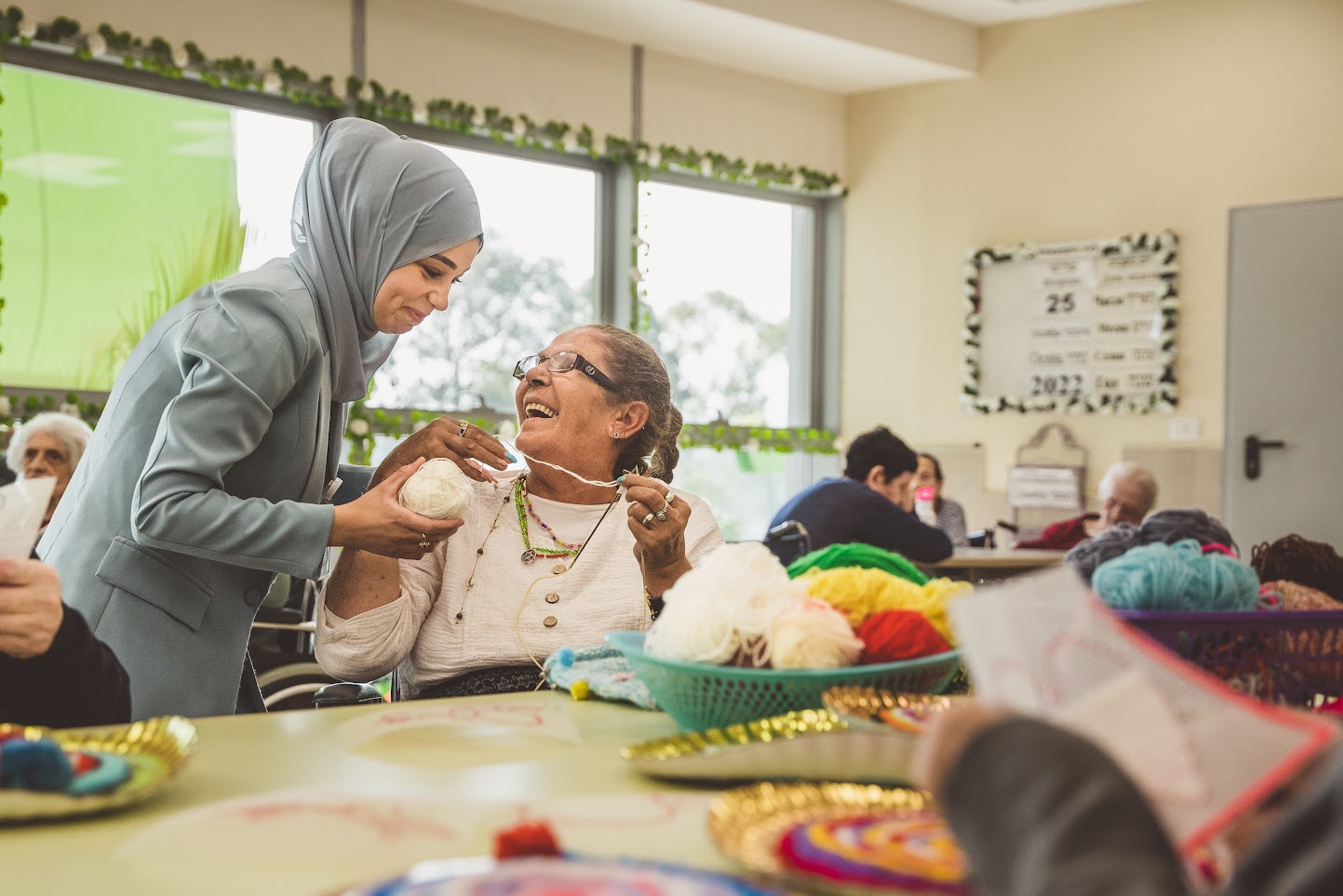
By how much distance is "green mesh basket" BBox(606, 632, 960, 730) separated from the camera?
3.88 feet

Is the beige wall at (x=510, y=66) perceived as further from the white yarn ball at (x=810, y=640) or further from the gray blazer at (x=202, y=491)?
the white yarn ball at (x=810, y=640)

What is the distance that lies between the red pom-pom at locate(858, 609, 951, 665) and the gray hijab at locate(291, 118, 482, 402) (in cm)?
111

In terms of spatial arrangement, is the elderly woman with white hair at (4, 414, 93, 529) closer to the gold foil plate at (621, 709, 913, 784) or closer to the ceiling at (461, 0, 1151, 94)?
the ceiling at (461, 0, 1151, 94)

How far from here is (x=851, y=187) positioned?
7.70 meters

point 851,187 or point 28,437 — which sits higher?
point 851,187

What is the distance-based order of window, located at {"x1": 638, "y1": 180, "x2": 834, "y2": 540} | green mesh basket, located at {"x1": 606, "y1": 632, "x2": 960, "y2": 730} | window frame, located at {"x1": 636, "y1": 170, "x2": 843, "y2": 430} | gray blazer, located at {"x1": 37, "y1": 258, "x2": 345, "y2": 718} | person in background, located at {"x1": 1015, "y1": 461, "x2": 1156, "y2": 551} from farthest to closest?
1. window frame, located at {"x1": 636, "y1": 170, "x2": 843, "y2": 430}
2. window, located at {"x1": 638, "y1": 180, "x2": 834, "y2": 540}
3. person in background, located at {"x1": 1015, "y1": 461, "x2": 1156, "y2": 551}
4. gray blazer, located at {"x1": 37, "y1": 258, "x2": 345, "y2": 718}
5. green mesh basket, located at {"x1": 606, "y1": 632, "x2": 960, "y2": 730}

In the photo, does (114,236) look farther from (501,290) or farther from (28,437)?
(501,290)

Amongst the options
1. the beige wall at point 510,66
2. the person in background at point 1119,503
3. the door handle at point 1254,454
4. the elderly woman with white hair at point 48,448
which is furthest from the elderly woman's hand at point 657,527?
the door handle at point 1254,454

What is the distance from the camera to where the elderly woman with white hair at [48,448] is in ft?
13.8

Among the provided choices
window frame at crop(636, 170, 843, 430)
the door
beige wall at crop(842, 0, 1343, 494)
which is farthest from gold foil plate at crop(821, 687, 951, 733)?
window frame at crop(636, 170, 843, 430)

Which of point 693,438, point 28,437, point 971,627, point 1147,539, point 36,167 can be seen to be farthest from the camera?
point 693,438

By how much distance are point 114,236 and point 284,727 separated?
4437 mm

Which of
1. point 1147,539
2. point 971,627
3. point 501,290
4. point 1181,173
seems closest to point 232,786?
point 971,627

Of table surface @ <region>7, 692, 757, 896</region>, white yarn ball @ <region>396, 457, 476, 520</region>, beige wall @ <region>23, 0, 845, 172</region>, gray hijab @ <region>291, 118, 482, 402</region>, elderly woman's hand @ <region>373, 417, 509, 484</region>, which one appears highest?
beige wall @ <region>23, 0, 845, 172</region>
